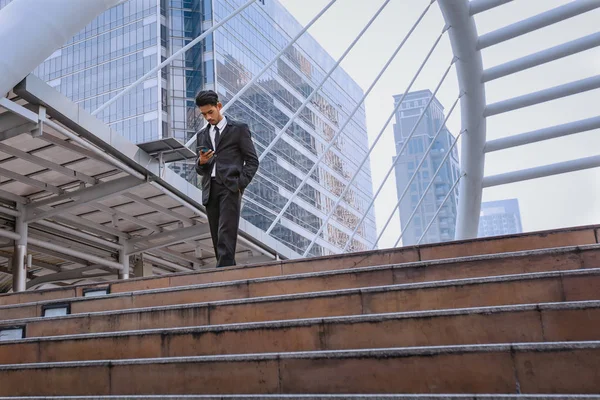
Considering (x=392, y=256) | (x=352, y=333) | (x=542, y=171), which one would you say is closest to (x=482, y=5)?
(x=542, y=171)

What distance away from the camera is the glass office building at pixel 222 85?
2372 inches

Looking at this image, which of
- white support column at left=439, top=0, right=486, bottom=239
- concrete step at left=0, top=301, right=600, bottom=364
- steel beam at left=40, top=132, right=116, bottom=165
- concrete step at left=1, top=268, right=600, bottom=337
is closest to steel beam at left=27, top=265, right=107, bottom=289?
steel beam at left=40, top=132, right=116, bottom=165

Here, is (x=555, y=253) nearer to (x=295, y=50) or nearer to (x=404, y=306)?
(x=404, y=306)

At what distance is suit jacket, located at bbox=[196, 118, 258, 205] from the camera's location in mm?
6762

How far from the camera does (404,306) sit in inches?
176

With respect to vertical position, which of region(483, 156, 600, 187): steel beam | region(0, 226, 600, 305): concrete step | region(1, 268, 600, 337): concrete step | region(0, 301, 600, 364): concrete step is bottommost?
region(0, 301, 600, 364): concrete step

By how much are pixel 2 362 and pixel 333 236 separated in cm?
6945

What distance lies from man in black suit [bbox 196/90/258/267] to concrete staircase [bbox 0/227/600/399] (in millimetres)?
682

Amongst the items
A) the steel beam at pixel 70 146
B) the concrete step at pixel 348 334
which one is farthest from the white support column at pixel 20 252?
the concrete step at pixel 348 334

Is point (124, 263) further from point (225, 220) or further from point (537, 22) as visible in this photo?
point (225, 220)

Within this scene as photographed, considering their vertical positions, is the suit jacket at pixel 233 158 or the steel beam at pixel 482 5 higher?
the steel beam at pixel 482 5

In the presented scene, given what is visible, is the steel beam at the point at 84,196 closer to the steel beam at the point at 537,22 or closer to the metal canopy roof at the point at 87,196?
the metal canopy roof at the point at 87,196

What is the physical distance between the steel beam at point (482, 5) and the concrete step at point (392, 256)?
10.5 meters

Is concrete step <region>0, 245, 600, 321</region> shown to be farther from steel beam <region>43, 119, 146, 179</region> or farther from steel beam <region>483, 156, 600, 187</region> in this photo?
steel beam <region>483, 156, 600, 187</region>
